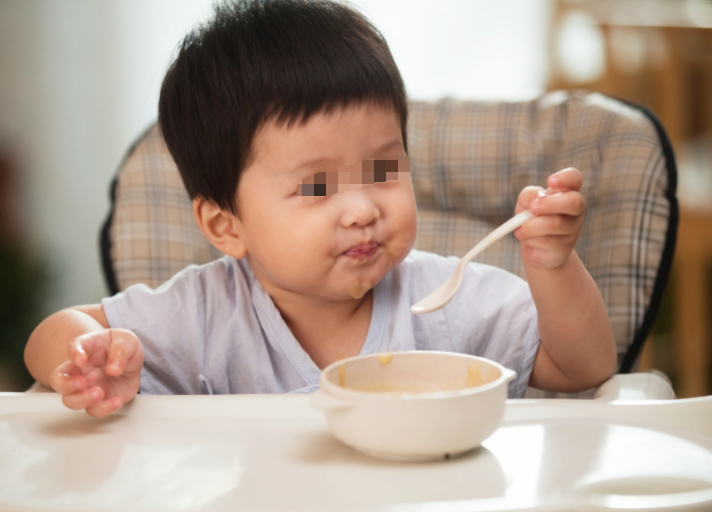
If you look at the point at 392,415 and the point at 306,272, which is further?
the point at 306,272

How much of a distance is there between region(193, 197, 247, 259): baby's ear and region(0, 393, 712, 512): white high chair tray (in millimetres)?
Result: 338

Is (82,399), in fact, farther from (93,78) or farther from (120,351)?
(93,78)

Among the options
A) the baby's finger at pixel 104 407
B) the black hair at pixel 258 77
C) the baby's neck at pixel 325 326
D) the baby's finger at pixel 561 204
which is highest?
the black hair at pixel 258 77

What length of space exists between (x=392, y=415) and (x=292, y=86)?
48 cm

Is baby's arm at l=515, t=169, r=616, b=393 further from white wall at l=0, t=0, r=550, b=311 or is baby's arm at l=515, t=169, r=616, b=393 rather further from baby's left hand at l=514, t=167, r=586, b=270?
white wall at l=0, t=0, r=550, b=311

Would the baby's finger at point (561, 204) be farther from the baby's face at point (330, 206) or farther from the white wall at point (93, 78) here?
the white wall at point (93, 78)

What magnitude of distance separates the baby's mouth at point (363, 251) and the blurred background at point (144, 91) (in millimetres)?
1541

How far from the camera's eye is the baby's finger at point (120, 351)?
0.67 m

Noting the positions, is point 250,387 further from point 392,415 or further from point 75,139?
point 75,139

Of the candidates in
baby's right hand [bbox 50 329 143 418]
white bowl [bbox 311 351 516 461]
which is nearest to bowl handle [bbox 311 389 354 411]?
white bowl [bbox 311 351 516 461]

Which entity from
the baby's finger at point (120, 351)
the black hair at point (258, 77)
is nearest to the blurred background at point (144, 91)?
the black hair at point (258, 77)

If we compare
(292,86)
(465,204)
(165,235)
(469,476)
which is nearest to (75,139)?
(165,235)

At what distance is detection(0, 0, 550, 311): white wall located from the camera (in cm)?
236

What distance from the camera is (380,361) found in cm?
64
